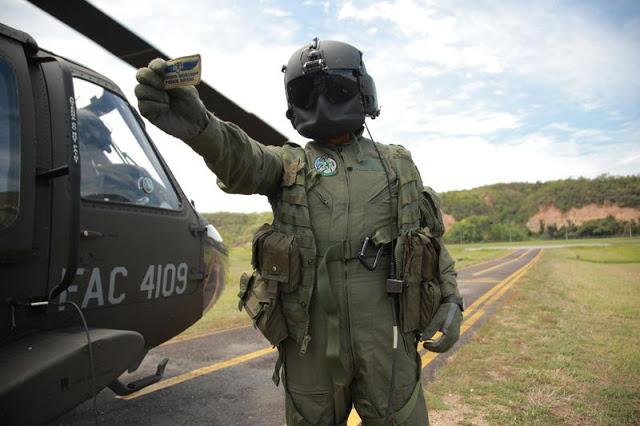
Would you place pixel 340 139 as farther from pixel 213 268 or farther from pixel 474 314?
pixel 474 314

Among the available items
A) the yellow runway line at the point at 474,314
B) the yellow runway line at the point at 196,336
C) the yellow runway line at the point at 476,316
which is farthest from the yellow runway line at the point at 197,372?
the yellow runway line at the point at 476,316

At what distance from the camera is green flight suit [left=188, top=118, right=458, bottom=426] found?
1.91m

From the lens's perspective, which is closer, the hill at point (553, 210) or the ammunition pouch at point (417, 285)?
the ammunition pouch at point (417, 285)

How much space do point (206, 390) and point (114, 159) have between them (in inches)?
91.2

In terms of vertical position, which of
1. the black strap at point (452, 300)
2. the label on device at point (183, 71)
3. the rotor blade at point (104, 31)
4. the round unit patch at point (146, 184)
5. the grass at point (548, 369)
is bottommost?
the grass at point (548, 369)

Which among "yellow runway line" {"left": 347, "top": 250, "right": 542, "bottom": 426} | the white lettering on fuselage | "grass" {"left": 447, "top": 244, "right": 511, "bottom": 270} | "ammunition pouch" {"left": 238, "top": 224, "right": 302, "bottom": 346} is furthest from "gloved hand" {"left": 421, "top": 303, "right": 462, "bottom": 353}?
"grass" {"left": 447, "top": 244, "right": 511, "bottom": 270}

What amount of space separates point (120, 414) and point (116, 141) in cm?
220

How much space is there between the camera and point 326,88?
2119 mm

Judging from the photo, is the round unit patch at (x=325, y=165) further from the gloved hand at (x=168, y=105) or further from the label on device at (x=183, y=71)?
the label on device at (x=183, y=71)

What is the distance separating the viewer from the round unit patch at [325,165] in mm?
2076

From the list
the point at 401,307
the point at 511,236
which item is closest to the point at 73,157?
the point at 401,307

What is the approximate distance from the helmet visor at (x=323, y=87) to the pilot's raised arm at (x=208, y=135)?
34cm

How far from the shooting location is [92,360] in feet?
6.84

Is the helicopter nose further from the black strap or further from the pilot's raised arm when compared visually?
the black strap
